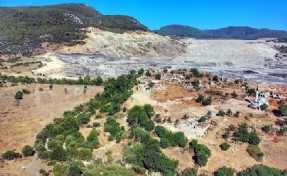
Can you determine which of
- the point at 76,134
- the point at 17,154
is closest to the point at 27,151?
the point at 17,154

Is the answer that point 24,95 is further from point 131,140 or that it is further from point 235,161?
point 235,161

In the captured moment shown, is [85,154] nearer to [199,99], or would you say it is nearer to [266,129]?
[266,129]

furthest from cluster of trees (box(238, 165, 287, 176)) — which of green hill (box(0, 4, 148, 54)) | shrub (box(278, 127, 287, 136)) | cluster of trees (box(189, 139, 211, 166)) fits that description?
green hill (box(0, 4, 148, 54))

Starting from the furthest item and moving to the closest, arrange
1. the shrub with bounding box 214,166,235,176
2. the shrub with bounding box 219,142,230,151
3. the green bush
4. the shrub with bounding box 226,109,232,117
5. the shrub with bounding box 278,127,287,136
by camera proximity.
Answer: the green bush < the shrub with bounding box 226,109,232,117 < the shrub with bounding box 278,127,287,136 < the shrub with bounding box 219,142,230,151 < the shrub with bounding box 214,166,235,176

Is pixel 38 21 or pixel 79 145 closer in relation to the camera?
pixel 79 145

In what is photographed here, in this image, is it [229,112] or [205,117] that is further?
[229,112]

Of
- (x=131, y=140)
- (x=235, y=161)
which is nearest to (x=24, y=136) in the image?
(x=131, y=140)

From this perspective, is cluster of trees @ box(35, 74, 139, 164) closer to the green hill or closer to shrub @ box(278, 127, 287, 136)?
shrub @ box(278, 127, 287, 136)
